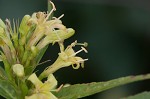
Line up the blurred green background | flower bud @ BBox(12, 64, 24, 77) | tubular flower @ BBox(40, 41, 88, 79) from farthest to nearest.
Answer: the blurred green background
tubular flower @ BBox(40, 41, 88, 79)
flower bud @ BBox(12, 64, 24, 77)

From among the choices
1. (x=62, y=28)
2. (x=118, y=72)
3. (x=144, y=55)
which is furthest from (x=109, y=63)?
(x=62, y=28)

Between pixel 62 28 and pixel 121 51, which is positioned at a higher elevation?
pixel 62 28

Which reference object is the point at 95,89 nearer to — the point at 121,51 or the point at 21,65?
the point at 21,65

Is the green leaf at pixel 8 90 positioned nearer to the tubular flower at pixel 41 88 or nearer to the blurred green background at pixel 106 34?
the tubular flower at pixel 41 88

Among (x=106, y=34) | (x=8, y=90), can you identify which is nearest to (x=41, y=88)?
(x=8, y=90)

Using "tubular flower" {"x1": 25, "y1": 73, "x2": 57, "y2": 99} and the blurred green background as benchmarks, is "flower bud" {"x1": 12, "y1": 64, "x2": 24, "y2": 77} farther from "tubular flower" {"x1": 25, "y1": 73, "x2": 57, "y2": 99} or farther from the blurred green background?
the blurred green background

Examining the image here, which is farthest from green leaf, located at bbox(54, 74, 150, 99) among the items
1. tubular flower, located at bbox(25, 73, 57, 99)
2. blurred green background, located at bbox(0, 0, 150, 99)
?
blurred green background, located at bbox(0, 0, 150, 99)

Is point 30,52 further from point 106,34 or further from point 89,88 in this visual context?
point 106,34
